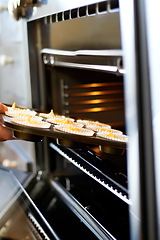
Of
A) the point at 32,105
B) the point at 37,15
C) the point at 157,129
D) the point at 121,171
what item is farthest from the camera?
the point at 32,105

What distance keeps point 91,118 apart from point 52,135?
9.8 inches

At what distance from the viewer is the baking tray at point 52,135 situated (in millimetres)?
700

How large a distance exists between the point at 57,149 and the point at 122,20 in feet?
2.43

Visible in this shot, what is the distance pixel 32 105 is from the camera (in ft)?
3.27

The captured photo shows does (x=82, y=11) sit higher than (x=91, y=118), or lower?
higher

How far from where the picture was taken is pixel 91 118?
100 cm

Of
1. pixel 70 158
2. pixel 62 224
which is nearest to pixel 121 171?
pixel 62 224

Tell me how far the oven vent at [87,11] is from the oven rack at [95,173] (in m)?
0.32

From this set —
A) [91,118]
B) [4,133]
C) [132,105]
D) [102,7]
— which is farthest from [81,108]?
[132,105]

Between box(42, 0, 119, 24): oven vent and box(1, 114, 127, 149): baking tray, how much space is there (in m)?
0.24

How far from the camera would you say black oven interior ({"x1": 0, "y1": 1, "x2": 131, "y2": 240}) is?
712mm

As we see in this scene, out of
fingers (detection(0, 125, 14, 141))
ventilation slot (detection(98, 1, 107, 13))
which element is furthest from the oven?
fingers (detection(0, 125, 14, 141))

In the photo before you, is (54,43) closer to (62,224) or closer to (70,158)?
(70,158)

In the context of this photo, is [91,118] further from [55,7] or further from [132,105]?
[132,105]
